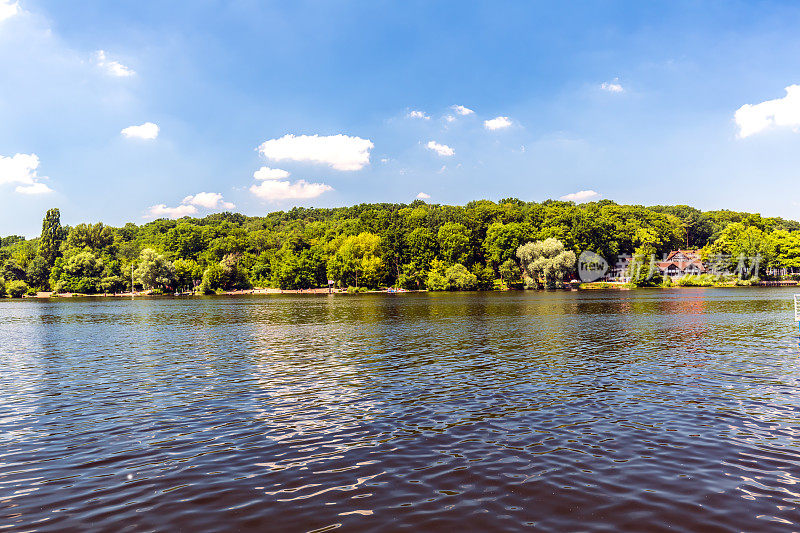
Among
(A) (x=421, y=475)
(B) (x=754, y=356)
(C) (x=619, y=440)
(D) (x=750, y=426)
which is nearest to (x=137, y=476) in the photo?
(A) (x=421, y=475)

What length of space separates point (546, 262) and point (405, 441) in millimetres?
138642

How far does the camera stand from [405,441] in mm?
14172

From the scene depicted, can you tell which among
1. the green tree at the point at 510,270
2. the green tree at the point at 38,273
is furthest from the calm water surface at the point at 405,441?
the green tree at the point at 38,273

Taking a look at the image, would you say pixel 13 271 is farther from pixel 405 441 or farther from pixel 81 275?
pixel 405 441

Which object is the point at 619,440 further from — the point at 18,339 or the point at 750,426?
the point at 18,339

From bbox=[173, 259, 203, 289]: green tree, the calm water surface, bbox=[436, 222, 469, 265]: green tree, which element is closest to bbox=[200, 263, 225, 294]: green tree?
bbox=[173, 259, 203, 289]: green tree

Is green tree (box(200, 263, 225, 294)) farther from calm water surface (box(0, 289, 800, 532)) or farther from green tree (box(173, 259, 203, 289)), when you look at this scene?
calm water surface (box(0, 289, 800, 532))

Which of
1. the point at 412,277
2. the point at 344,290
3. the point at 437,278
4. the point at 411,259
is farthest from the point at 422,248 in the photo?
the point at 344,290

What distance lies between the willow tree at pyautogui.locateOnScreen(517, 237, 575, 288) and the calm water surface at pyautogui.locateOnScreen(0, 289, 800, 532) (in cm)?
11599

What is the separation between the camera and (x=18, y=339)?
42.4 meters

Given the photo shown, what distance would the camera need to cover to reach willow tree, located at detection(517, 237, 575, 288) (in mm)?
145500

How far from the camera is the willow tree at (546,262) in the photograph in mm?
145500

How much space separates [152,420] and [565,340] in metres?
29.0

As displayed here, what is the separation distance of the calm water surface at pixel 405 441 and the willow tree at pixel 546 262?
11599 cm
